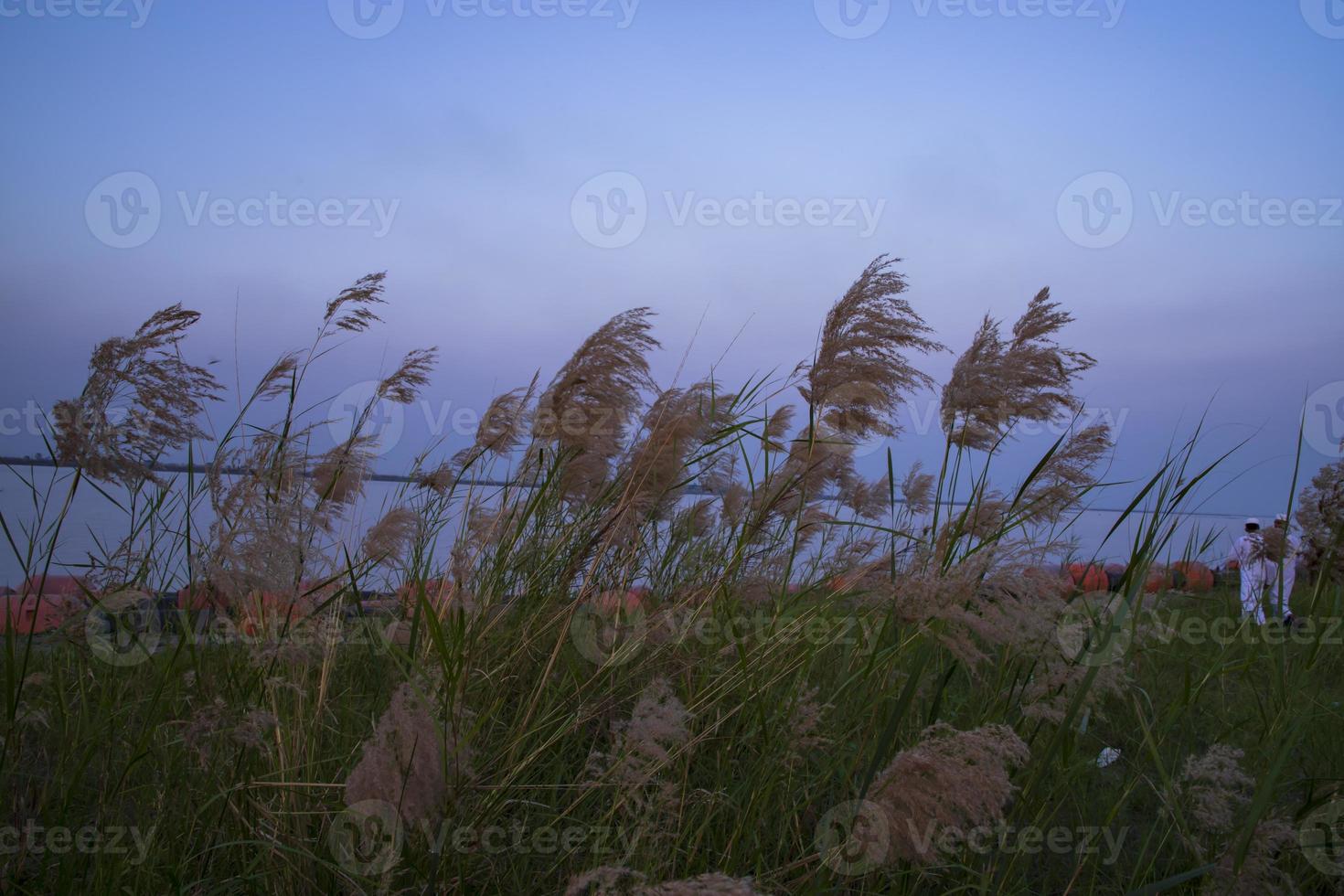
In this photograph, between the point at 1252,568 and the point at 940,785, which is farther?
the point at 1252,568

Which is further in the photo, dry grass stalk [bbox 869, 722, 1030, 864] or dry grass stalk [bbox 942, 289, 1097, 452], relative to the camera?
dry grass stalk [bbox 942, 289, 1097, 452]

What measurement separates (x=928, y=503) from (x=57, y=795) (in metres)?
4.35

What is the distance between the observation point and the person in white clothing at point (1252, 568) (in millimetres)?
3336

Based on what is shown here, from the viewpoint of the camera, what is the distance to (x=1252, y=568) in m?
5.86

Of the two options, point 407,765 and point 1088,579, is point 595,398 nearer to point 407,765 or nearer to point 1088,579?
point 407,765

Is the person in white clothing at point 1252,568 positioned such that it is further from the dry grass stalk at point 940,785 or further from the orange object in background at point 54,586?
the orange object in background at point 54,586

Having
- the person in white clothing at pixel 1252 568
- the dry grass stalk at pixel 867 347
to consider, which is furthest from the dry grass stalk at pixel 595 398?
the person in white clothing at pixel 1252 568

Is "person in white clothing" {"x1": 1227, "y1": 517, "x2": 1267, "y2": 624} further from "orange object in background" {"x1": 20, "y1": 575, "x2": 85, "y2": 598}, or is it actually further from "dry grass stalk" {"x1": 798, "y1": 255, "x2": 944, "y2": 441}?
"orange object in background" {"x1": 20, "y1": 575, "x2": 85, "y2": 598}

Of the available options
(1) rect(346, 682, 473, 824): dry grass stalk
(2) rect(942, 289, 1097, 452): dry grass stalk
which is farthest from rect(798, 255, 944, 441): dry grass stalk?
(1) rect(346, 682, 473, 824): dry grass stalk

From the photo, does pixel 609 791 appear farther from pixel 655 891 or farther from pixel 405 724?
pixel 655 891

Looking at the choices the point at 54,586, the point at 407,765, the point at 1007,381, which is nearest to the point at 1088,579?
the point at 1007,381

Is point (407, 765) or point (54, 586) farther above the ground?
point (407, 765)

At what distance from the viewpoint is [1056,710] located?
76.0 inches

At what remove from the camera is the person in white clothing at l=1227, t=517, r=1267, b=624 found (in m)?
3.34
